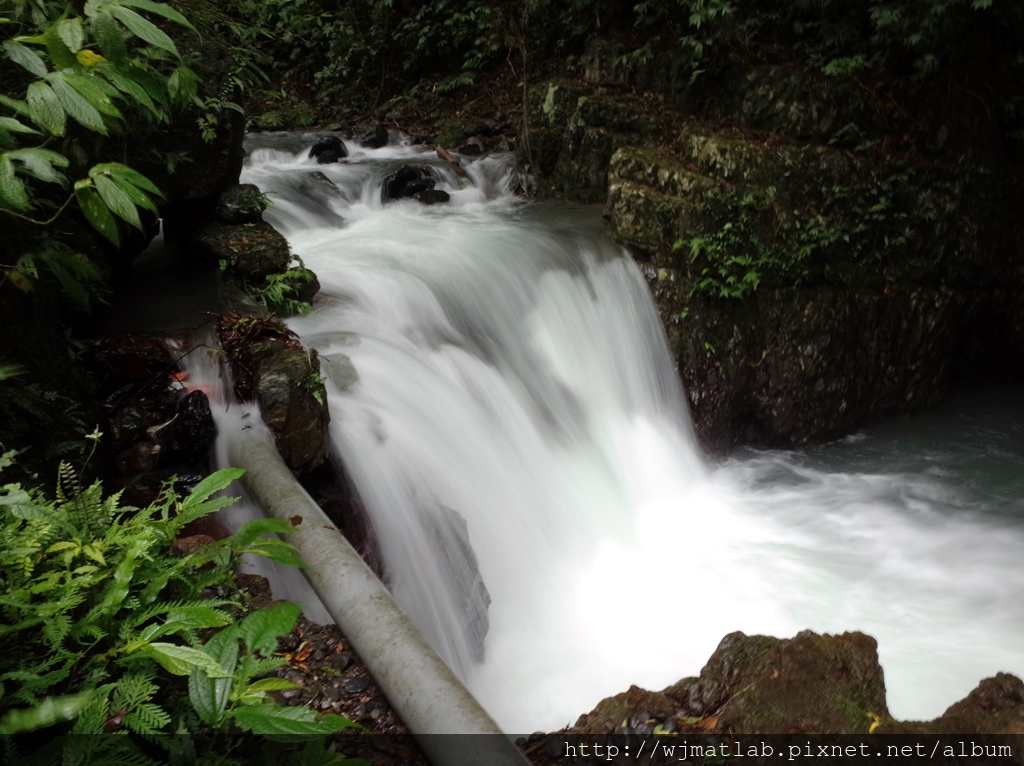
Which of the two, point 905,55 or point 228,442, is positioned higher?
point 905,55

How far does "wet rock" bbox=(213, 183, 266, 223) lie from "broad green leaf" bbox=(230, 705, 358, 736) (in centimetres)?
499

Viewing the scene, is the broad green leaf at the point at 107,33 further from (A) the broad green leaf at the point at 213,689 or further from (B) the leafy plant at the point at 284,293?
(B) the leafy plant at the point at 284,293

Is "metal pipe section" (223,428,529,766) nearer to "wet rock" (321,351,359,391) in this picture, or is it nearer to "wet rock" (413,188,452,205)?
"wet rock" (321,351,359,391)

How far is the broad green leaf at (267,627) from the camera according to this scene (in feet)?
6.13

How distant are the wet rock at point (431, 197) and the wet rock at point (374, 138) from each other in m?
3.21

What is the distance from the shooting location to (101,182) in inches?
82.8

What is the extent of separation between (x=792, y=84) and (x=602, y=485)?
16.7ft

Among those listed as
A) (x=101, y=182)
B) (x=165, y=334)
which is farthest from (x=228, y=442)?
(x=101, y=182)

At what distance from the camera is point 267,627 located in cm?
191

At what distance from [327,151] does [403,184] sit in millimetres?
2324

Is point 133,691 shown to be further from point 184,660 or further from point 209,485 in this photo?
point 209,485

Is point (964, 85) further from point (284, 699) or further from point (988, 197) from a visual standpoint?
point (284, 699)

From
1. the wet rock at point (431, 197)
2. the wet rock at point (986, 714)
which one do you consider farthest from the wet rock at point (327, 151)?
the wet rock at point (986, 714)

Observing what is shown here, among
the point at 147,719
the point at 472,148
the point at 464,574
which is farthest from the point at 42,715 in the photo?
the point at 472,148
